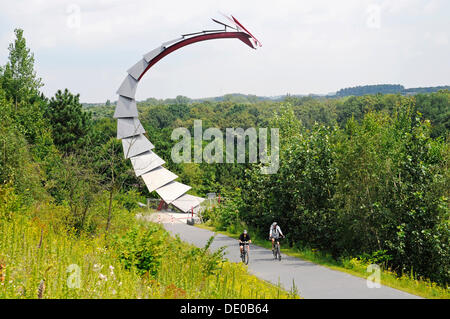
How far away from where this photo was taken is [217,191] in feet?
124

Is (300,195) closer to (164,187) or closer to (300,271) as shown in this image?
(300,271)

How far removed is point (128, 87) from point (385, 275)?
1469 centimetres

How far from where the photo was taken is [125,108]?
22219 millimetres

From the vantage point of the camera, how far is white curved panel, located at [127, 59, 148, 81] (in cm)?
2206

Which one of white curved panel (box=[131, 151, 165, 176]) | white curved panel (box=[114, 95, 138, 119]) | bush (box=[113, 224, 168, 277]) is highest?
white curved panel (box=[114, 95, 138, 119])

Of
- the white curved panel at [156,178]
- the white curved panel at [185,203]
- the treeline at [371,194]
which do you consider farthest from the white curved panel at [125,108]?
the treeline at [371,194]

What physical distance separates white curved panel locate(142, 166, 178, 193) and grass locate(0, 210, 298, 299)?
1603 centimetres

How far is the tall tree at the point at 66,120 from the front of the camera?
2884 cm

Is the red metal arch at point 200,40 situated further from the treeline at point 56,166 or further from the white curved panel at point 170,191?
the white curved panel at point 170,191

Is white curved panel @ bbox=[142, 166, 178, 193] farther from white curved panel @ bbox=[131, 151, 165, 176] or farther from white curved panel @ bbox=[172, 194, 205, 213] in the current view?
white curved panel @ bbox=[172, 194, 205, 213]

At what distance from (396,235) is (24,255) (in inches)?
371

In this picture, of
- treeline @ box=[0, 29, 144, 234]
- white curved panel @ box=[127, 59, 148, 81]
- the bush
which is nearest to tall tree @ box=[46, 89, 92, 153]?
treeline @ box=[0, 29, 144, 234]

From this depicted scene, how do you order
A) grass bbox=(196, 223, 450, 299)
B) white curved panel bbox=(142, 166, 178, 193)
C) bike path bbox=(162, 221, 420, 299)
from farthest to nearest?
white curved panel bbox=(142, 166, 178, 193)
grass bbox=(196, 223, 450, 299)
bike path bbox=(162, 221, 420, 299)

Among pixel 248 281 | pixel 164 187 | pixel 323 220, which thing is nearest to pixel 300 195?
pixel 323 220
